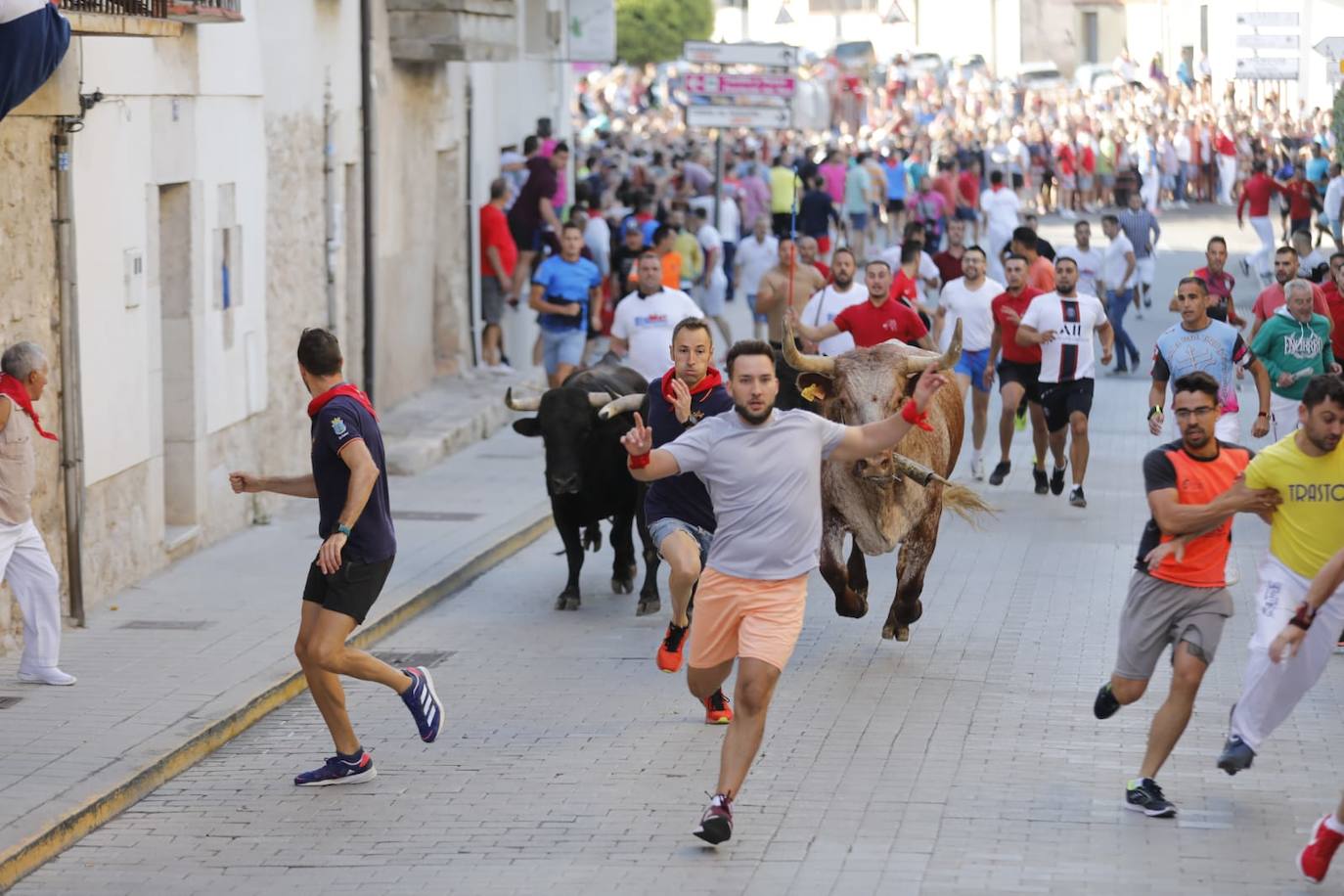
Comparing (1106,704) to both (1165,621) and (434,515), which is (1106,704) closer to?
(1165,621)

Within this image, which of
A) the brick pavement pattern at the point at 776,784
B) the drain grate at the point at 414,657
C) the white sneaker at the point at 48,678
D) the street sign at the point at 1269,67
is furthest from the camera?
the street sign at the point at 1269,67

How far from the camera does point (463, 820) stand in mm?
9195

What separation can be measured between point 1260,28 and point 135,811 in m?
18.5

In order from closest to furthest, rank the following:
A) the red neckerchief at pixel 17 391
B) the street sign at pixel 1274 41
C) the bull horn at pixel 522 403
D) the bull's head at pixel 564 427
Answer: the red neckerchief at pixel 17 391 < the bull's head at pixel 564 427 < the bull horn at pixel 522 403 < the street sign at pixel 1274 41

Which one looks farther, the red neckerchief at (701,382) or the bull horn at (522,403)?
the bull horn at (522,403)

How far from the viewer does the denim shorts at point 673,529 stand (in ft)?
35.9

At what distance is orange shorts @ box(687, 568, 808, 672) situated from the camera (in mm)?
8602

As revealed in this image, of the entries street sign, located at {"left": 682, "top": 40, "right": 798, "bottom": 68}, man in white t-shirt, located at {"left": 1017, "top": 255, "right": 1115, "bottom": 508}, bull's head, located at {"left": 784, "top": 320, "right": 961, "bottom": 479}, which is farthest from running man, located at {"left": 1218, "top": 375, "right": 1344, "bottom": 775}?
street sign, located at {"left": 682, "top": 40, "right": 798, "bottom": 68}

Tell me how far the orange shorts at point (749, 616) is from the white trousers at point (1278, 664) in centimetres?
171

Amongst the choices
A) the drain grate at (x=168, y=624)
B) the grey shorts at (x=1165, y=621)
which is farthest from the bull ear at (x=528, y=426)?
the grey shorts at (x=1165, y=621)

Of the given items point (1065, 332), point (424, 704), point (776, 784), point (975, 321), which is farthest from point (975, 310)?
point (424, 704)

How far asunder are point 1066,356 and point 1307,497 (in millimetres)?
8757

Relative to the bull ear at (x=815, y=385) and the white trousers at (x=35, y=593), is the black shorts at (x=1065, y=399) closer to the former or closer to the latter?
the bull ear at (x=815, y=385)

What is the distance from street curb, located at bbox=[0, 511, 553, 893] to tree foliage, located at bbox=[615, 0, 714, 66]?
69.5 m
